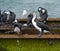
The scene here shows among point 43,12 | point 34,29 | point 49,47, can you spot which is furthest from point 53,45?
point 43,12

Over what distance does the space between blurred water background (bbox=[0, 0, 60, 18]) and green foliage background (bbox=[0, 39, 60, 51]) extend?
10.9 meters

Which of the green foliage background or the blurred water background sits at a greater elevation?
the green foliage background

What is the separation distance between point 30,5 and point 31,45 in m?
13.3

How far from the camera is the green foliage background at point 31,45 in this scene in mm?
9156

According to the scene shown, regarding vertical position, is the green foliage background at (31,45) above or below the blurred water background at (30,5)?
above

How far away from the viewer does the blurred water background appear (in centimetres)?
2096

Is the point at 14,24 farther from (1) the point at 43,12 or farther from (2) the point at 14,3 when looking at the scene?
(2) the point at 14,3

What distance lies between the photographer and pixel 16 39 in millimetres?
9125

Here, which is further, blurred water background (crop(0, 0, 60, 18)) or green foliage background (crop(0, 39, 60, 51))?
blurred water background (crop(0, 0, 60, 18))

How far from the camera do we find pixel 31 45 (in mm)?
9227

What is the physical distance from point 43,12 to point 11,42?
204 centimetres

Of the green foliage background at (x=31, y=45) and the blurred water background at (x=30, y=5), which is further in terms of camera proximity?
the blurred water background at (x=30, y=5)

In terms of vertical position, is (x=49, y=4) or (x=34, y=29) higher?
(x=34, y=29)

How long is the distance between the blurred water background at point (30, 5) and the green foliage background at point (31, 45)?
10925mm
